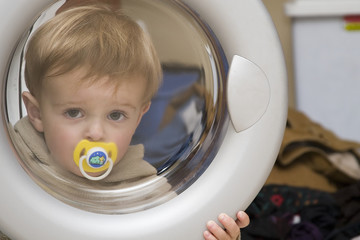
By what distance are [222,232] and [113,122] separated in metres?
0.23

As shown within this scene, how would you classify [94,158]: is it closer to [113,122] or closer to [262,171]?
[113,122]

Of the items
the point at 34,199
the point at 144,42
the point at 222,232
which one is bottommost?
the point at 222,232

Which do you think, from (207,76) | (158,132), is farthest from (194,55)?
(158,132)

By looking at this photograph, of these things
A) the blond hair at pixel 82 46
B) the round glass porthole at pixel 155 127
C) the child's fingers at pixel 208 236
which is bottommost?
the child's fingers at pixel 208 236

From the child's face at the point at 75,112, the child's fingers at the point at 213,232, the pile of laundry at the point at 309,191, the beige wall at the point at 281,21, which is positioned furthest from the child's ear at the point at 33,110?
the beige wall at the point at 281,21

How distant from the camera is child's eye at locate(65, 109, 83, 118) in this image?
90 cm

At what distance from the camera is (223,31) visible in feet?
2.89

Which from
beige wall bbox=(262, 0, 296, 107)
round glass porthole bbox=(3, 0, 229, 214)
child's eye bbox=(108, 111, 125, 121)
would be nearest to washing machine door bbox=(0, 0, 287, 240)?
round glass porthole bbox=(3, 0, 229, 214)

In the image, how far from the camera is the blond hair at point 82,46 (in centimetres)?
88

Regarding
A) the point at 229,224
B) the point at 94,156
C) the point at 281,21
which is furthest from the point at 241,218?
the point at 281,21

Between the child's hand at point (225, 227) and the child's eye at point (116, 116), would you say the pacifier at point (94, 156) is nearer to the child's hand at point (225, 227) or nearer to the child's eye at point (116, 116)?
the child's eye at point (116, 116)

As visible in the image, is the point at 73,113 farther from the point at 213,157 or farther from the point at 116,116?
the point at 213,157

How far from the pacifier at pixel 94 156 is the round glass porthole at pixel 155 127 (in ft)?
0.09

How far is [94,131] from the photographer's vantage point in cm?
90
